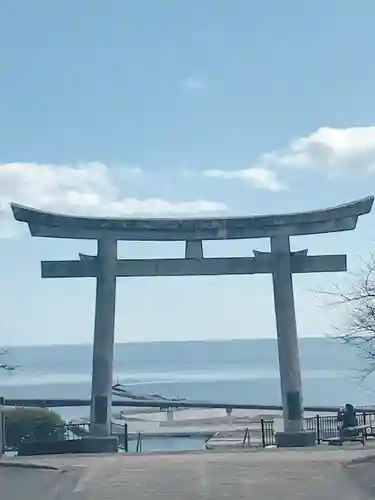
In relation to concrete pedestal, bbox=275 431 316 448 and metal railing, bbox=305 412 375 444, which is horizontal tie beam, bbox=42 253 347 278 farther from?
metal railing, bbox=305 412 375 444

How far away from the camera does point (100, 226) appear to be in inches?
692

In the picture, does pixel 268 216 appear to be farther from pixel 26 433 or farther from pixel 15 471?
pixel 26 433

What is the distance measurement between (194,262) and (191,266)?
114mm

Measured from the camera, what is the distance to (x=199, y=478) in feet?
37.8

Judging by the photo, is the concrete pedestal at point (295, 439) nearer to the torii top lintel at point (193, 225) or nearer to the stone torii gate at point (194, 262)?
the stone torii gate at point (194, 262)

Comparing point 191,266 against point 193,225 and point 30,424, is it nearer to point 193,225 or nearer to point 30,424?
point 193,225

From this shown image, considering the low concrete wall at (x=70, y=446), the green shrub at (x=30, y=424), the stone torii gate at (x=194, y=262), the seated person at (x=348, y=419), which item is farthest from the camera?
the green shrub at (x=30, y=424)

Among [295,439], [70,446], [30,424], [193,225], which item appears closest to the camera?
[70,446]

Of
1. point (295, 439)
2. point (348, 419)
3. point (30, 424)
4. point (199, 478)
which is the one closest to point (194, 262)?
point (295, 439)

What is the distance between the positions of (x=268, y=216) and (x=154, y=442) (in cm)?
1717

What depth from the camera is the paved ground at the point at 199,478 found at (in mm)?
10547

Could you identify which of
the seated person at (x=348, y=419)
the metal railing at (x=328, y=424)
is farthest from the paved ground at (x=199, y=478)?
the metal railing at (x=328, y=424)

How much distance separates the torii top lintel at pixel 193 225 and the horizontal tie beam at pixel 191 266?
0.50 metres

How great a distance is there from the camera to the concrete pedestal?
16938 millimetres
